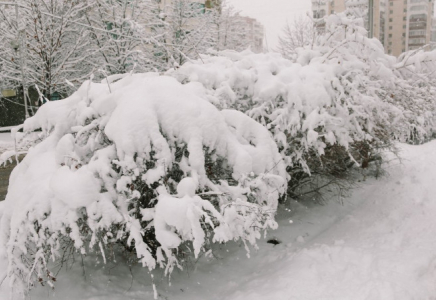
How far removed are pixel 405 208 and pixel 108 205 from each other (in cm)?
457

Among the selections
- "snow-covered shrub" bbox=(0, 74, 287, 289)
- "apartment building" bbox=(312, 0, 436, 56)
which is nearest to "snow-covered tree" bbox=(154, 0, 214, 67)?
"snow-covered shrub" bbox=(0, 74, 287, 289)

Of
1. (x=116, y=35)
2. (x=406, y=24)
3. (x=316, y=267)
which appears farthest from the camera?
(x=406, y=24)

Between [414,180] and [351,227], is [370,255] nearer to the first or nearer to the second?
[351,227]

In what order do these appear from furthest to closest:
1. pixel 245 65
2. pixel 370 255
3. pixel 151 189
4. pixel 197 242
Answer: pixel 245 65 < pixel 370 255 < pixel 151 189 < pixel 197 242


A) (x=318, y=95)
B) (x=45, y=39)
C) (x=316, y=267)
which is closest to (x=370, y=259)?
(x=316, y=267)

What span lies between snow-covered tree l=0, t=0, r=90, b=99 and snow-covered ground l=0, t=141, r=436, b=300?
657 centimetres

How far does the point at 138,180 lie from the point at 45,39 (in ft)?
29.1

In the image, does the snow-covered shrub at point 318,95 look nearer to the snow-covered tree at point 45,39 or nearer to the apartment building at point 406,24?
the snow-covered tree at point 45,39

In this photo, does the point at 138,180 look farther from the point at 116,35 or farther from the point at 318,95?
the point at 116,35

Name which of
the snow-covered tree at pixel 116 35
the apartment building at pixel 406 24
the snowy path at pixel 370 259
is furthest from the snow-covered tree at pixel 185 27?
the apartment building at pixel 406 24

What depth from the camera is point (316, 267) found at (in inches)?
175

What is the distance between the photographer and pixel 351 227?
5.80 meters

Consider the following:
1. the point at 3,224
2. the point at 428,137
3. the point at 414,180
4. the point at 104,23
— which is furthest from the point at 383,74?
the point at 104,23

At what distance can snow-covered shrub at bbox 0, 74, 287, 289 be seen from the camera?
3541mm
